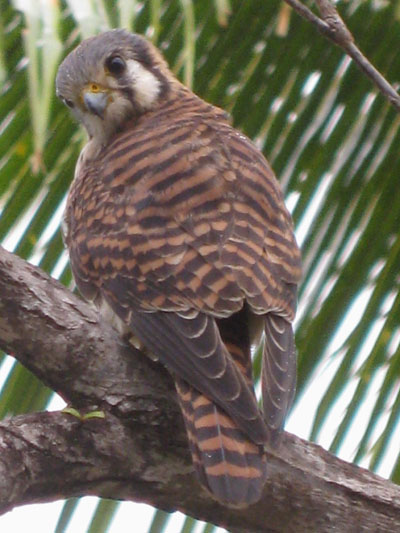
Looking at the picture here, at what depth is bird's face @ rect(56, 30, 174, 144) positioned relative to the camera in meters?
3.89

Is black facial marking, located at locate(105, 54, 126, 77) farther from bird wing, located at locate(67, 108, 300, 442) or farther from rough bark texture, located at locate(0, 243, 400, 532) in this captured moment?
rough bark texture, located at locate(0, 243, 400, 532)

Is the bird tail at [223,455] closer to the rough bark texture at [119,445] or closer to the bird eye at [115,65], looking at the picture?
the rough bark texture at [119,445]

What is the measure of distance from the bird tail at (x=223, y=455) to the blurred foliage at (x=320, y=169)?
64cm

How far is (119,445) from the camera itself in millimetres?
2744

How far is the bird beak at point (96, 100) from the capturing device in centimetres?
386

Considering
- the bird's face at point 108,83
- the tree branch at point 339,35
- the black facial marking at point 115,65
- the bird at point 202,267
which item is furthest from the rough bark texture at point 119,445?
the black facial marking at point 115,65

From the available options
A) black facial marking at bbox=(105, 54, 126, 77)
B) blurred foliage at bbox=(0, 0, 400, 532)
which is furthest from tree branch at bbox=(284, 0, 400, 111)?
black facial marking at bbox=(105, 54, 126, 77)

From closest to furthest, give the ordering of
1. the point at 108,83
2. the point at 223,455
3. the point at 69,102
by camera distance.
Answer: the point at 223,455 → the point at 69,102 → the point at 108,83

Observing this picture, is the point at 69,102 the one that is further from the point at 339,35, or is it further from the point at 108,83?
the point at 339,35

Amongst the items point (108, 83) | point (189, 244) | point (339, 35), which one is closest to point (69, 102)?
point (108, 83)

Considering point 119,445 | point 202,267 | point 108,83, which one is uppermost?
point 108,83

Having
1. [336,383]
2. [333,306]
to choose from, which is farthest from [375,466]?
[333,306]

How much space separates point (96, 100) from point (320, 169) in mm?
946

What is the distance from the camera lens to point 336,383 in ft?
10.7
